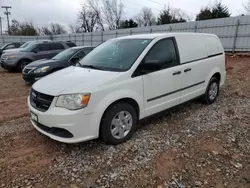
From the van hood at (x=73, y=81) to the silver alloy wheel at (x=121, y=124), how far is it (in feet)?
1.99

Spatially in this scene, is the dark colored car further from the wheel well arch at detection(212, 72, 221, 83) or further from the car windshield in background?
the wheel well arch at detection(212, 72, 221, 83)

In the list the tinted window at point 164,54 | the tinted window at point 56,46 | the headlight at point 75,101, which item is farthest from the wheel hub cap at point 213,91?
the tinted window at point 56,46

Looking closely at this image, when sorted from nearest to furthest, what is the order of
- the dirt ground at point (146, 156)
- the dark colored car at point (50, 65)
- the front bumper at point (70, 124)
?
the dirt ground at point (146, 156) < the front bumper at point (70, 124) < the dark colored car at point (50, 65)

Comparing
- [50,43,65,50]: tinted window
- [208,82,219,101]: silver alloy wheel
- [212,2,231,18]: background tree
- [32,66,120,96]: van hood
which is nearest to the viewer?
[32,66,120,96]: van hood

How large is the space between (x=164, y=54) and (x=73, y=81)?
1.74 m

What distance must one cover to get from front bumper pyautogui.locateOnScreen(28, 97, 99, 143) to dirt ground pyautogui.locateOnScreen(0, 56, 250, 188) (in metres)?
0.33

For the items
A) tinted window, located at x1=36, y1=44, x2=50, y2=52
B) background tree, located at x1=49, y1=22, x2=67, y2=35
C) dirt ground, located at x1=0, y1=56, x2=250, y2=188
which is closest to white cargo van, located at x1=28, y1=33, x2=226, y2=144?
dirt ground, located at x1=0, y1=56, x2=250, y2=188

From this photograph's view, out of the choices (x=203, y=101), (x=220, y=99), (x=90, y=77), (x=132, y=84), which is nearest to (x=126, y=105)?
(x=132, y=84)

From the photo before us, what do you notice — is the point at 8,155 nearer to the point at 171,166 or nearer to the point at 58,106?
the point at 58,106

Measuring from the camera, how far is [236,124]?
163 inches

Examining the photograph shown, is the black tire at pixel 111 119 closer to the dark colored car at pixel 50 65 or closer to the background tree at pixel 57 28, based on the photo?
the dark colored car at pixel 50 65

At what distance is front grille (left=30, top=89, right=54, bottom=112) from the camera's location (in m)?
3.03

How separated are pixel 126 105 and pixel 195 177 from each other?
4.48ft

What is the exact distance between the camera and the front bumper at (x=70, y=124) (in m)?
2.85
